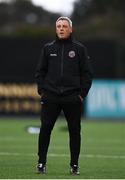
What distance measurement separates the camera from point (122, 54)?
33.2m

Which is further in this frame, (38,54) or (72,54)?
(38,54)

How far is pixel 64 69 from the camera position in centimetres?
1202

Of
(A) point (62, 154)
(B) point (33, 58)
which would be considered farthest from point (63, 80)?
(B) point (33, 58)

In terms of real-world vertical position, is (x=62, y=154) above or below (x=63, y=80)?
below

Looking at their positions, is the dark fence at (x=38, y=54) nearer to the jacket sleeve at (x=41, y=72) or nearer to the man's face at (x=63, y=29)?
the jacket sleeve at (x=41, y=72)

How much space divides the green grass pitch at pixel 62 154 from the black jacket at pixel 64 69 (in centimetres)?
115

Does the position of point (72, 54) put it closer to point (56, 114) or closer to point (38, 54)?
point (56, 114)

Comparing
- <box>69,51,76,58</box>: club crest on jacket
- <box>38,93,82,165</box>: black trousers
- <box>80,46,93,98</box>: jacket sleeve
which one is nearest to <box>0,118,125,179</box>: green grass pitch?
<box>38,93,82,165</box>: black trousers

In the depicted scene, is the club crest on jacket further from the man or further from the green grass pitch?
the green grass pitch

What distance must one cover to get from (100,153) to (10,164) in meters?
3.18

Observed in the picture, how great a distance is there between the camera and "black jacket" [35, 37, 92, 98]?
12016 millimetres

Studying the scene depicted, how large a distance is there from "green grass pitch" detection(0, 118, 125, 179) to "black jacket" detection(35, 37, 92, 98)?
3.78 ft

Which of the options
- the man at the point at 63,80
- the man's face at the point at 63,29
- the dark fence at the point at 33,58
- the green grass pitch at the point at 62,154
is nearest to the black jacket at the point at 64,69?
the man at the point at 63,80

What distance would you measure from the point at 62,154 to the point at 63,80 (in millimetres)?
4115
